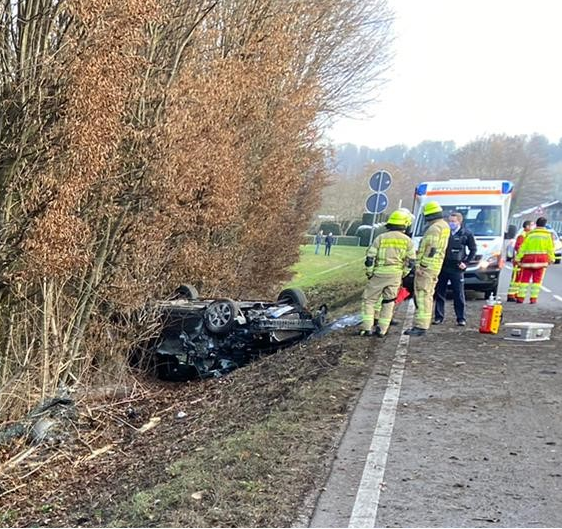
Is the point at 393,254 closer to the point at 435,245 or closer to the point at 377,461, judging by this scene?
the point at 435,245

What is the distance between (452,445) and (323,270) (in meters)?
28.3

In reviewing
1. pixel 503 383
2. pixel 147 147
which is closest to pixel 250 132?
pixel 147 147

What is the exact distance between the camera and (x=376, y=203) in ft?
49.9

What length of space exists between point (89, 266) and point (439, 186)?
862 cm

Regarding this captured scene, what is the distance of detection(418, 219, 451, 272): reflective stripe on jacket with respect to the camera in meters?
8.31

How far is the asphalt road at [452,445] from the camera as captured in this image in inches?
132

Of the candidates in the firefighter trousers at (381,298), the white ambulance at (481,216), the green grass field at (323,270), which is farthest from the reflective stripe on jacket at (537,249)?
the green grass field at (323,270)

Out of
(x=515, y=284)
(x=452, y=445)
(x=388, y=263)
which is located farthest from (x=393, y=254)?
(x=515, y=284)

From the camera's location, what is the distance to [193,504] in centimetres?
351

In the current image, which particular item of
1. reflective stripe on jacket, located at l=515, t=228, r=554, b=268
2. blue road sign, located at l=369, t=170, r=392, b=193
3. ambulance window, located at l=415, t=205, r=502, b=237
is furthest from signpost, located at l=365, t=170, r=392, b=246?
reflective stripe on jacket, located at l=515, t=228, r=554, b=268

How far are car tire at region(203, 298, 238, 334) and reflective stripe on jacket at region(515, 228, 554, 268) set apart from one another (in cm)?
637

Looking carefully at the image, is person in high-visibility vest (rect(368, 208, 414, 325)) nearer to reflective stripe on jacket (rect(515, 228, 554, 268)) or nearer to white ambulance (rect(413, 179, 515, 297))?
white ambulance (rect(413, 179, 515, 297))

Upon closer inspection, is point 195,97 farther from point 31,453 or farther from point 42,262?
point 31,453

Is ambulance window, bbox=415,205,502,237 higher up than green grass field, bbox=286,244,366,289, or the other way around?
ambulance window, bbox=415,205,502,237
